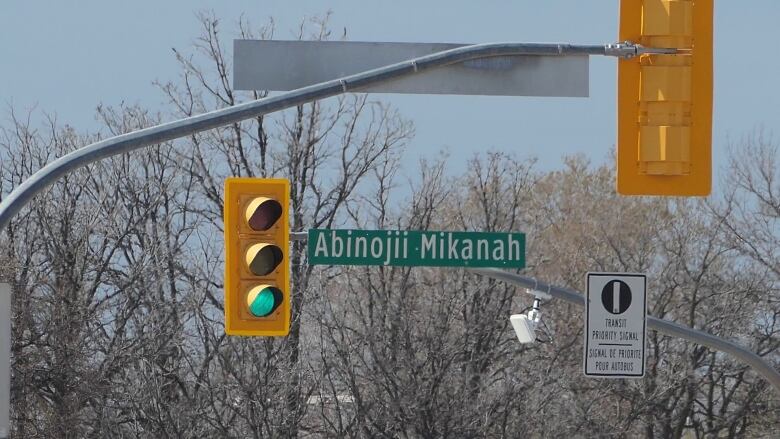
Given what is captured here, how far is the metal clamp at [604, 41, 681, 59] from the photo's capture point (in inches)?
357

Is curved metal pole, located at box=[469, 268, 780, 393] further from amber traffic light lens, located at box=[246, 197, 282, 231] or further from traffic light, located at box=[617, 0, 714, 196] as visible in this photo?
traffic light, located at box=[617, 0, 714, 196]

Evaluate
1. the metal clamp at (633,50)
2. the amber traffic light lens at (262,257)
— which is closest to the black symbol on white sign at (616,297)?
the amber traffic light lens at (262,257)

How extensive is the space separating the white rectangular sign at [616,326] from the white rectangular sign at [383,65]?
549cm

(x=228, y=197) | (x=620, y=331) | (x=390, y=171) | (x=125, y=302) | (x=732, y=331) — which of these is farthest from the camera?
(x=732, y=331)

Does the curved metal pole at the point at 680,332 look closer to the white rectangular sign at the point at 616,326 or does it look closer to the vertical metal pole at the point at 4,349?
the white rectangular sign at the point at 616,326

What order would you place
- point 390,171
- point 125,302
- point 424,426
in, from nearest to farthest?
1. point 424,426
2. point 125,302
3. point 390,171

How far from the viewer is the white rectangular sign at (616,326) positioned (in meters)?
14.6

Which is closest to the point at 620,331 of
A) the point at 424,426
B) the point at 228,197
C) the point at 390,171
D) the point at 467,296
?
the point at 228,197

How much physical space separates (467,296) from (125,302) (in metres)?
7.71

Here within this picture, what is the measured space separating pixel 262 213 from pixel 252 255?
33cm

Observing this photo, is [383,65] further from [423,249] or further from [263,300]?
[423,249]

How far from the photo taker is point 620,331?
14734 mm

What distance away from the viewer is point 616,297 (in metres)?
14.8

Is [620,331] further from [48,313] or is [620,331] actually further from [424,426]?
[48,313]
